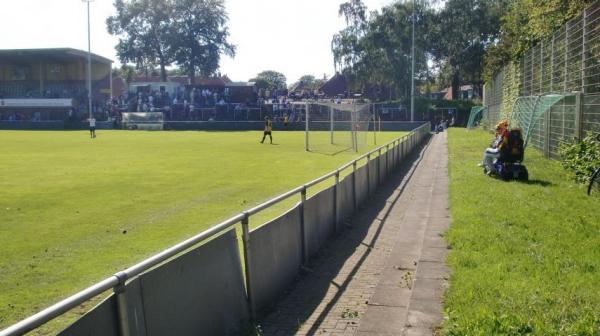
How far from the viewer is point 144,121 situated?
63031 mm

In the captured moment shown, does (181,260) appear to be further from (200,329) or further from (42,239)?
(42,239)

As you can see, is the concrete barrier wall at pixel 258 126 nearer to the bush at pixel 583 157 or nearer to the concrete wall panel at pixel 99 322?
the bush at pixel 583 157

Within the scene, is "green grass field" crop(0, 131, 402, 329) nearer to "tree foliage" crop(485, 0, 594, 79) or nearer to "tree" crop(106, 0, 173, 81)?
"tree foliage" crop(485, 0, 594, 79)

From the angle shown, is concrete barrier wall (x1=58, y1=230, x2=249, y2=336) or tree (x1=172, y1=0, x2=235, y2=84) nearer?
concrete barrier wall (x1=58, y1=230, x2=249, y2=336)

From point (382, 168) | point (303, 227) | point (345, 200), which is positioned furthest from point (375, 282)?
point (382, 168)

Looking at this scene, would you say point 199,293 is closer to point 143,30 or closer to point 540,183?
point 540,183

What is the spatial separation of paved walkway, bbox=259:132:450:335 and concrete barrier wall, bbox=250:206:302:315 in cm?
15

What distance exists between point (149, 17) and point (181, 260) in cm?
9321

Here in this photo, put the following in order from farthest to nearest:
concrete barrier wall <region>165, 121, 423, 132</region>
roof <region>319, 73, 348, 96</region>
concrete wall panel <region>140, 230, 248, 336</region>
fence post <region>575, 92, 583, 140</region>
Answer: roof <region>319, 73, 348, 96</region> → concrete barrier wall <region>165, 121, 423, 132</region> → fence post <region>575, 92, 583, 140</region> → concrete wall panel <region>140, 230, 248, 336</region>

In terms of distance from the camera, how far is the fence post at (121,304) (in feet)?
11.3

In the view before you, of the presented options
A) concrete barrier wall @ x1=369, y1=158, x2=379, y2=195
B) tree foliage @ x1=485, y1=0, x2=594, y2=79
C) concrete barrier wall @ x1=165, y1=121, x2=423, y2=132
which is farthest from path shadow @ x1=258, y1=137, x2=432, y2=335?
concrete barrier wall @ x1=165, y1=121, x2=423, y2=132

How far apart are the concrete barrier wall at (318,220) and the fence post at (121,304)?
14.2ft

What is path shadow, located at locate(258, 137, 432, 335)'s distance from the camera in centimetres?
578

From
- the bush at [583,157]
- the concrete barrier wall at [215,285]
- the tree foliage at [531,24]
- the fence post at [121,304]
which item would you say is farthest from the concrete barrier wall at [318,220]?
the tree foliage at [531,24]
